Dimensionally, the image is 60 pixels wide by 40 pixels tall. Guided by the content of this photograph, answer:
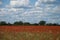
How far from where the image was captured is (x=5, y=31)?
6.22 meters

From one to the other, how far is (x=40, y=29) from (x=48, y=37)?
438mm

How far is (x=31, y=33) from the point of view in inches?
226

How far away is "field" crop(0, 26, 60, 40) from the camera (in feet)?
18.2

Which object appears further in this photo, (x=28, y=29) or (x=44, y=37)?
(x=28, y=29)

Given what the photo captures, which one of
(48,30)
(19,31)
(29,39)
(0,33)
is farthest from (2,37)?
(48,30)

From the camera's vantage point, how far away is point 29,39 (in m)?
5.52

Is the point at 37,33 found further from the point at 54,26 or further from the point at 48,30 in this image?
the point at 54,26

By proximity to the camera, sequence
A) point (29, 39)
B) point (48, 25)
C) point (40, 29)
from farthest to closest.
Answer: point (48, 25) < point (40, 29) < point (29, 39)

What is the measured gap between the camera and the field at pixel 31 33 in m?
5.54

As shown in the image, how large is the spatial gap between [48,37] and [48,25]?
0.81 m

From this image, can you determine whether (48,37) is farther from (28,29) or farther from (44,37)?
(28,29)

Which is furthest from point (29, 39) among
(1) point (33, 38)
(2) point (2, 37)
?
(2) point (2, 37)

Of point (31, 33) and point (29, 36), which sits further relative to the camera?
point (31, 33)

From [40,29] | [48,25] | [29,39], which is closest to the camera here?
[29,39]
